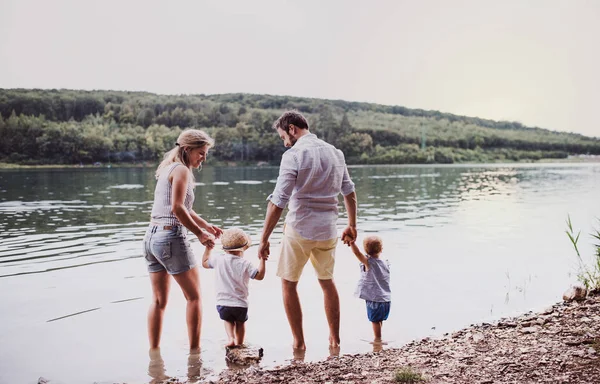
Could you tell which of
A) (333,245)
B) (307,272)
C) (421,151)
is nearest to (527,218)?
(307,272)

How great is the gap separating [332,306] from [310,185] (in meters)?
1.33

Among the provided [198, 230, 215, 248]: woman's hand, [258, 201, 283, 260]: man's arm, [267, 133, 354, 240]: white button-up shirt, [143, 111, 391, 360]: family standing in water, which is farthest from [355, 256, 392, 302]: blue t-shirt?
[198, 230, 215, 248]: woman's hand

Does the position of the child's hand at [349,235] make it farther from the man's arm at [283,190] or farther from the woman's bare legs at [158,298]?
the woman's bare legs at [158,298]

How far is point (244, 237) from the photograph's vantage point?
17.2 ft

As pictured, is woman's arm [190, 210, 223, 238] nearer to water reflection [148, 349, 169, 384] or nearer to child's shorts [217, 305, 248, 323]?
child's shorts [217, 305, 248, 323]

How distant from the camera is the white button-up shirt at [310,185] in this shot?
4668 millimetres

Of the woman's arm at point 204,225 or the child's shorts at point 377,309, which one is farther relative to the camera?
the child's shorts at point 377,309

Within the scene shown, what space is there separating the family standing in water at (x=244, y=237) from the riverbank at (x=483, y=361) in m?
0.73

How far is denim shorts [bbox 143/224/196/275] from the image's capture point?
4.62 metres

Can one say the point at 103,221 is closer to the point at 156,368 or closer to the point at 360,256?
the point at 156,368

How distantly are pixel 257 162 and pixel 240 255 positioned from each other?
10971 centimetres

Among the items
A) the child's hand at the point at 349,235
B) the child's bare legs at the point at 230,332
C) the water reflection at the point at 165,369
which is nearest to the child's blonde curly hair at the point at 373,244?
the child's hand at the point at 349,235

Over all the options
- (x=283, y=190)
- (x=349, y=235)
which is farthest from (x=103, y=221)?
(x=283, y=190)

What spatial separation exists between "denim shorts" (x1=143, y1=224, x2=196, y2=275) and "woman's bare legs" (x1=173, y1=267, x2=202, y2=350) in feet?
0.30
